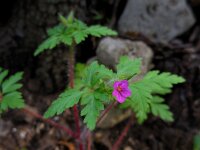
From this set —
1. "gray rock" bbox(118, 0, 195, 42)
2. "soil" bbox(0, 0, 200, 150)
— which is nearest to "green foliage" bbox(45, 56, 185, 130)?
"soil" bbox(0, 0, 200, 150)

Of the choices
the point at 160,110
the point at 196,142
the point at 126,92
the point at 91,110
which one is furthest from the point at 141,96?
the point at 196,142

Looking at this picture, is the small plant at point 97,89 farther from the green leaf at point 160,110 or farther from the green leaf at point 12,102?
the green leaf at point 160,110

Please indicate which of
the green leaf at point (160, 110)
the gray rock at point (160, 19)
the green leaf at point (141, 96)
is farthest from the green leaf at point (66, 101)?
the gray rock at point (160, 19)

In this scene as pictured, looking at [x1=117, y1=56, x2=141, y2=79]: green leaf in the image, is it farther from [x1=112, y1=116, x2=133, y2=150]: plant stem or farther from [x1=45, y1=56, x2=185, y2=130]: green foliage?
[x1=112, y1=116, x2=133, y2=150]: plant stem

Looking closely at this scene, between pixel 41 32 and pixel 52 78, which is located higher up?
pixel 41 32

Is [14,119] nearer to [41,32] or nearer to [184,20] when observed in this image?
[41,32]

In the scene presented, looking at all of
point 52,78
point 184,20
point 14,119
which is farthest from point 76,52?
point 184,20
